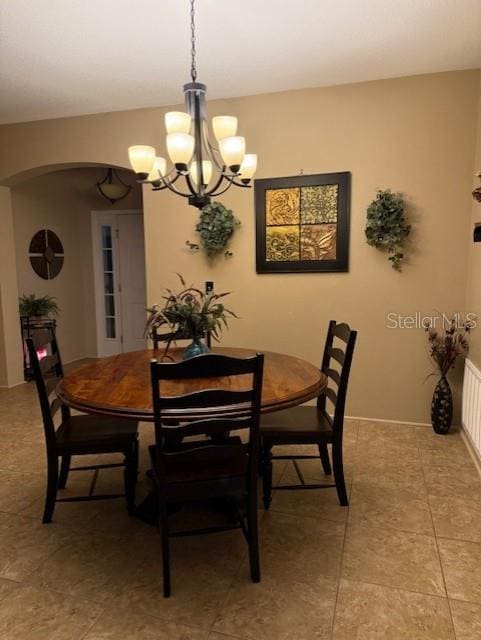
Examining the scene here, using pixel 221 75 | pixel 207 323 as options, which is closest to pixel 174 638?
pixel 207 323

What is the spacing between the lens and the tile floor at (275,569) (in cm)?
156

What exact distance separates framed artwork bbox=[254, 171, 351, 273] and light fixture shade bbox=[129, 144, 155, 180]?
5.02 feet

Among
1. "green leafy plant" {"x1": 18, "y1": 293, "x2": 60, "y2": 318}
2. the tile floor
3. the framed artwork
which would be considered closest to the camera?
the tile floor

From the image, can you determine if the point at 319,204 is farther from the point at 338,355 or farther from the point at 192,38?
the point at 338,355

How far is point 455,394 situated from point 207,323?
2349mm

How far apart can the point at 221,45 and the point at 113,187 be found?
9.74ft

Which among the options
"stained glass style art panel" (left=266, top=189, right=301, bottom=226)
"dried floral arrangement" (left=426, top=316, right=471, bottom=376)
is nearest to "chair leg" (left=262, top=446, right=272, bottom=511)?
"dried floral arrangement" (left=426, top=316, right=471, bottom=376)

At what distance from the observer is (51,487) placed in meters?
2.17

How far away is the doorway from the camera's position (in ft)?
19.5

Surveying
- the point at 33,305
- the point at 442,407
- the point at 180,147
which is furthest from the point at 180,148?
the point at 33,305

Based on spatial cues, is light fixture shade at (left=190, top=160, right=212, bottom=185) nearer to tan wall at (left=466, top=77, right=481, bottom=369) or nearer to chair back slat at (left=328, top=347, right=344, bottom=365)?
chair back slat at (left=328, top=347, right=344, bottom=365)

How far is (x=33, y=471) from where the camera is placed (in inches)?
109

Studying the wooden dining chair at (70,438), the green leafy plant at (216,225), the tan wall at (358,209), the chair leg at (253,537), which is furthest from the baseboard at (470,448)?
the green leafy plant at (216,225)

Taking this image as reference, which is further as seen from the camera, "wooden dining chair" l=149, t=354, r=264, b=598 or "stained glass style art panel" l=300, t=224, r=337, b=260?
"stained glass style art panel" l=300, t=224, r=337, b=260
